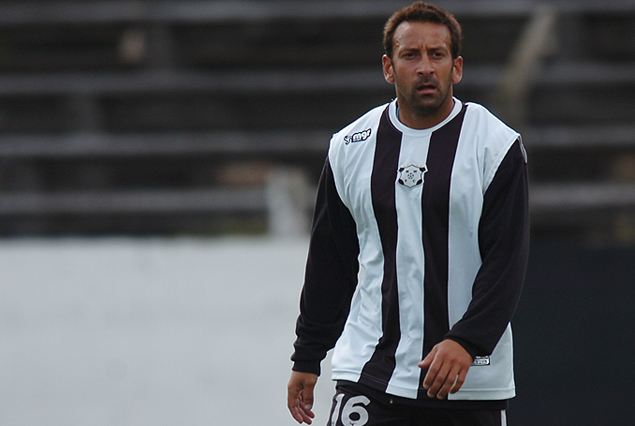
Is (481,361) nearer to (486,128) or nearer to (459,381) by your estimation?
(459,381)

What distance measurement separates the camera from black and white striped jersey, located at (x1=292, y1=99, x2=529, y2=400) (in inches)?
83.1

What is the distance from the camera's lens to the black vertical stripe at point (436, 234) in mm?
2172

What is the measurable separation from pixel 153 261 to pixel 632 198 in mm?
5465

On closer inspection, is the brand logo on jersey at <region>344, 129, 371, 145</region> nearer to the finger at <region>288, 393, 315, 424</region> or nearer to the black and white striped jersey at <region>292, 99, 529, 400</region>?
the black and white striped jersey at <region>292, 99, 529, 400</region>

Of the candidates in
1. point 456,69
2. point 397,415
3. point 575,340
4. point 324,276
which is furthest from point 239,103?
point 397,415

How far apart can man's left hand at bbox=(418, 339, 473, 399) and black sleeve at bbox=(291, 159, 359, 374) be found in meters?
0.50

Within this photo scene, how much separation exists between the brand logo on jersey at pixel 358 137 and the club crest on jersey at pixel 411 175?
176mm

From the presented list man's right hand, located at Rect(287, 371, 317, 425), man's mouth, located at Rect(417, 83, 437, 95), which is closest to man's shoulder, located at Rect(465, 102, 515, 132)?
man's mouth, located at Rect(417, 83, 437, 95)

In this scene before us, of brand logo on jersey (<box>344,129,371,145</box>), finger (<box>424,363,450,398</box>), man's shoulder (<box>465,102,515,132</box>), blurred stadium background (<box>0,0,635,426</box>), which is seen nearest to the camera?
finger (<box>424,363,450,398</box>)

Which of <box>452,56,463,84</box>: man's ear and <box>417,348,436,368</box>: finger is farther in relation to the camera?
<box>452,56,463,84</box>: man's ear

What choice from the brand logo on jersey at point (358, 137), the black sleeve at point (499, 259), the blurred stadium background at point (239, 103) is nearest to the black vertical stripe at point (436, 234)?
the black sleeve at point (499, 259)

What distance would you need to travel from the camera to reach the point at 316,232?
2.44 metres

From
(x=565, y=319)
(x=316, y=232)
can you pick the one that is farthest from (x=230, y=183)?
(x=316, y=232)

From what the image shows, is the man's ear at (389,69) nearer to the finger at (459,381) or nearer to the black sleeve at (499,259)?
the black sleeve at (499,259)
